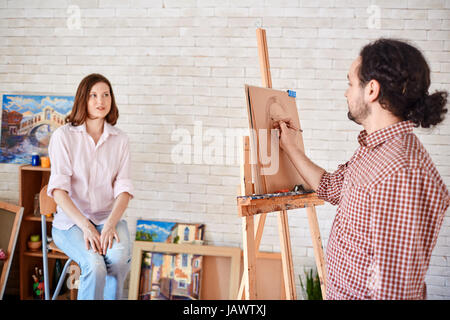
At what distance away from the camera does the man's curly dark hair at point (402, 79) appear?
1.33m

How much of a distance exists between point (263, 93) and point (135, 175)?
149cm

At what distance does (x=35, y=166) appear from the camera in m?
2.80

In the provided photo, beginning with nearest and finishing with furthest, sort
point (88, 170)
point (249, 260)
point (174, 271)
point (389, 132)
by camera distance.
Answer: point (389, 132)
point (249, 260)
point (88, 170)
point (174, 271)

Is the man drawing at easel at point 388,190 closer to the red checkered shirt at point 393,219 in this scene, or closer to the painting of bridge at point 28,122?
the red checkered shirt at point 393,219

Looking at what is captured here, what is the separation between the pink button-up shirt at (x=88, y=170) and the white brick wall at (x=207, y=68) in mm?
586

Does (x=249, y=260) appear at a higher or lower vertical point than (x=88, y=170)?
lower

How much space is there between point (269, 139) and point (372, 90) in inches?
21.7

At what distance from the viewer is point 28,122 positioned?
297cm

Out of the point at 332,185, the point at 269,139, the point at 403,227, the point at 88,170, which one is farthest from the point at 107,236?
the point at 403,227

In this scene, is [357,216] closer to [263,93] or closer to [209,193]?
[263,93]

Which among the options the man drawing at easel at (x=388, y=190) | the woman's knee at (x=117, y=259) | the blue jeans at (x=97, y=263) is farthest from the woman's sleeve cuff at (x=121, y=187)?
the man drawing at easel at (x=388, y=190)

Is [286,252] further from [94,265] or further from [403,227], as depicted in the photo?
[94,265]
